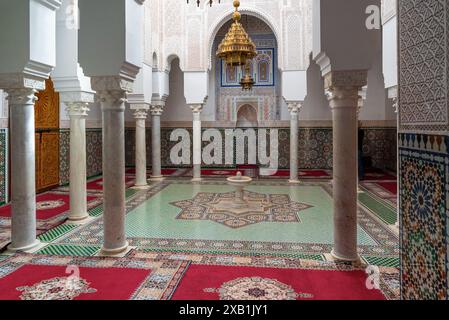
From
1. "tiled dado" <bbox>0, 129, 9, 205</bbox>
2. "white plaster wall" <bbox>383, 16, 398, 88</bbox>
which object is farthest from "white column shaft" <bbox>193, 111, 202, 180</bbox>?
"white plaster wall" <bbox>383, 16, 398, 88</bbox>

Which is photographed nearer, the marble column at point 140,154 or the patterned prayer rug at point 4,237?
the patterned prayer rug at point 4,237

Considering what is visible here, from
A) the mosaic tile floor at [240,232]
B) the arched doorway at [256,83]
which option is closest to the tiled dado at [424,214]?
the mosaic tile floor at [240,232]

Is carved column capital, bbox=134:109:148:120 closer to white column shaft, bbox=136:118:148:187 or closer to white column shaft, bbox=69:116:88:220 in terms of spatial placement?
white column shaft, bbox=136:118:148:187

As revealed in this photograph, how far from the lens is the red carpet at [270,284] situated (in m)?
2.44

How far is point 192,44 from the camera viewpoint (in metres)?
8.04

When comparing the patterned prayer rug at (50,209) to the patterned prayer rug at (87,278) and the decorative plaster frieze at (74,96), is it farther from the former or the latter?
the decorative plaster frieze at (74,96)

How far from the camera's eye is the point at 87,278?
2.76 metres

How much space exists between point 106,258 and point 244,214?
7.87 feet

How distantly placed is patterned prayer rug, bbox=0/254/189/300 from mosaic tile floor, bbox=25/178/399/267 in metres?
0.38

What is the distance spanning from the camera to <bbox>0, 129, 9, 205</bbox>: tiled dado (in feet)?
18.6

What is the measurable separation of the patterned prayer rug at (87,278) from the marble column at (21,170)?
237 millimetres

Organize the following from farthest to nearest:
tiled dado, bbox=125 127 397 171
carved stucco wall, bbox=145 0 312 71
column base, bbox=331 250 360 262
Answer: tiled dado, bbox=125 127 397 171, carved stucco wall, bbox=145 0 312 71, column base, bbox=331 250 360 262
